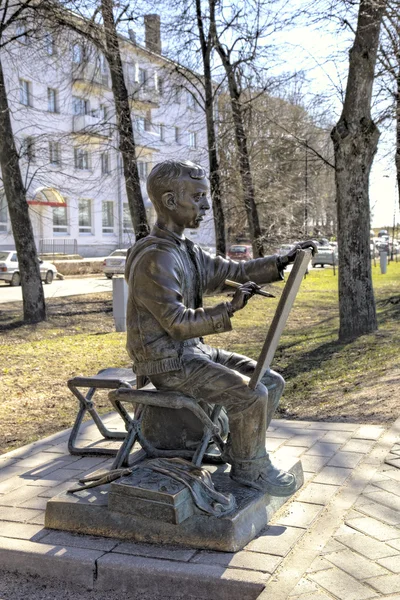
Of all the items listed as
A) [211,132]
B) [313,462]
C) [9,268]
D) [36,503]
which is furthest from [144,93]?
[36,503]

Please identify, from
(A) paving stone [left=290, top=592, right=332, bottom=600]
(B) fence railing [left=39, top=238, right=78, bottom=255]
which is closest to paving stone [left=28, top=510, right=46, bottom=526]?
(A) paving stone [left=290, top=592, right=332, bottom=600]

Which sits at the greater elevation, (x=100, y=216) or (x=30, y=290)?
(x=100, y=216)

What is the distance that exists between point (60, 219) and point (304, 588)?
38452 millimetres

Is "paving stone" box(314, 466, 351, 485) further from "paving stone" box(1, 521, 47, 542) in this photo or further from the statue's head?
the statue's head

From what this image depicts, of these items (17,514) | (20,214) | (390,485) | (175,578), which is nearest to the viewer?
(175,578)

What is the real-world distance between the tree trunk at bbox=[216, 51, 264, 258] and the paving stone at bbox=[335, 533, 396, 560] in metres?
15.3

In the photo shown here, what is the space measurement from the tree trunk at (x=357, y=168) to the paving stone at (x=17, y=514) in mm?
7084

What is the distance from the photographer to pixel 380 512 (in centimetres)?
381

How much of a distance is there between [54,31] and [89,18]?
2.24ft

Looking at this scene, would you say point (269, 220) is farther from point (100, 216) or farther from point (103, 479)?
point (103, 479)

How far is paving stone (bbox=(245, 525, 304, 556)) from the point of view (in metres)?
3.32

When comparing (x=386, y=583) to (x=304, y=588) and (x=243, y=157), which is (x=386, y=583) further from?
(x=243, y=157)

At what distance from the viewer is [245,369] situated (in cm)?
399

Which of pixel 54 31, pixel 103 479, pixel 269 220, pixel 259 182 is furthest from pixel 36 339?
pixel 269 220
